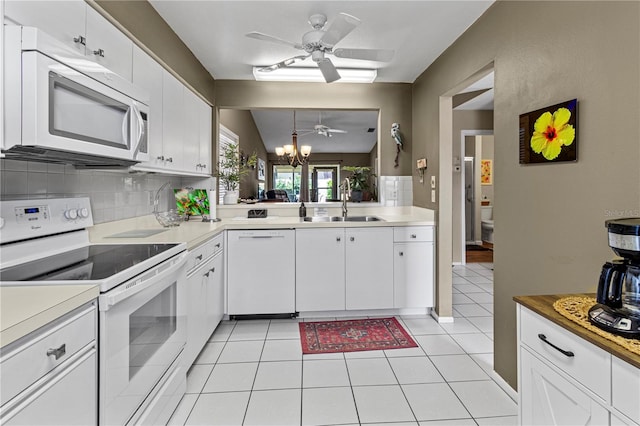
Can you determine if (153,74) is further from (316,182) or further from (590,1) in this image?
(316,182)

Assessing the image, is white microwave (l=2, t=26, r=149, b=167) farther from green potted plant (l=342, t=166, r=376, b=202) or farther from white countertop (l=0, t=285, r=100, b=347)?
green potted plant (l=342, t=166, r=376, b=202)

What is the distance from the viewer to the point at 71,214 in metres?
1.74

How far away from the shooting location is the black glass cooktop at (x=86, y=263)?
121 centimetres

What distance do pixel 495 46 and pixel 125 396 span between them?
2726 mm

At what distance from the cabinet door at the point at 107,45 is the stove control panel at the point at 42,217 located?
2.39 feet

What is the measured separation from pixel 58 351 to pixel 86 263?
1.88 ft

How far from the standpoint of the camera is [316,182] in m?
11.1

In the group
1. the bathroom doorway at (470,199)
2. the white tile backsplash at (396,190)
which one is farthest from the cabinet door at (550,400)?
the bathroom doorway at (470,199)

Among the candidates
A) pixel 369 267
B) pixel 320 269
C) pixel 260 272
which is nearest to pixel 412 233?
pixel 369 267

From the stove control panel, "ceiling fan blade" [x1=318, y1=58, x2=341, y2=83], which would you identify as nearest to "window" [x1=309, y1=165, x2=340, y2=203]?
"ceiling fan blade" [x1=318, y1=58, x2=341, y2=83]

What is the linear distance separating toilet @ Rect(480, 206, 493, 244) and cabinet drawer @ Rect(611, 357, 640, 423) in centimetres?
598

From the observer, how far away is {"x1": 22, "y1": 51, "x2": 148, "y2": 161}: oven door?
1119mm

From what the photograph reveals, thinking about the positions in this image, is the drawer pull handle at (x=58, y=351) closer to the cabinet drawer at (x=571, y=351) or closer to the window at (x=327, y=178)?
the cabinet drawer at (x=571, y=351)

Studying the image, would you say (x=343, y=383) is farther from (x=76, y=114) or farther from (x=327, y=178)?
(x=327, y=178)
